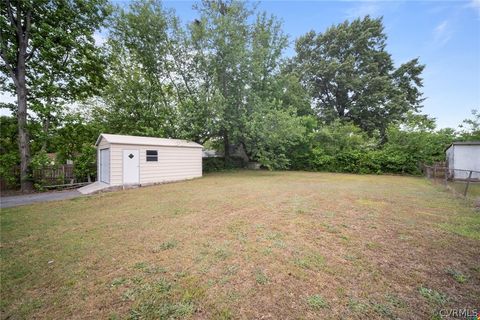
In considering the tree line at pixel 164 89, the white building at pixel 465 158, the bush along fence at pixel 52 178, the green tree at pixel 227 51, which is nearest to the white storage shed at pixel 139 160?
the bush along fence at pixel 52 178

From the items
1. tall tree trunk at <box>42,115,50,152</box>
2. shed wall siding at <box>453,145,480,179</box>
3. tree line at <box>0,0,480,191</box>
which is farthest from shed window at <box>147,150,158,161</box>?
shed wall siding at <box>453,145,480,179</box>

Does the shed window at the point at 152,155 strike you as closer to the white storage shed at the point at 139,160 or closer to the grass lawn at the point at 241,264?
the white storage shed at the point at 139,160

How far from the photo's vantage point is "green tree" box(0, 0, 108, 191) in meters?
8.27

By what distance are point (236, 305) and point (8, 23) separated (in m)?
13.3

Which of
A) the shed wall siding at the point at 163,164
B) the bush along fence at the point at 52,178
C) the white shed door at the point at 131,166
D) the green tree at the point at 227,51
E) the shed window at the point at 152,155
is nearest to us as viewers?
the bush along fence at the point at 52,178

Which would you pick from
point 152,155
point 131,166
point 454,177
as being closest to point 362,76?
point 454,177

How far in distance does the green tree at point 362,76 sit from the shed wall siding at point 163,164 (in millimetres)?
19478

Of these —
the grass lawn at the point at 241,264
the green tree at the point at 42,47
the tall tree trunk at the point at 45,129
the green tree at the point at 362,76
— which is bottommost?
the grass lawn at the point at 241,264

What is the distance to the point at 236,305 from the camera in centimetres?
193

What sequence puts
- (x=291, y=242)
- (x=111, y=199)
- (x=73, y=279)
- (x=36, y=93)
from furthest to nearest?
(x=36, y=93)
(x=111, y=199)
(x=291, y=242)
(x=73, y=279)

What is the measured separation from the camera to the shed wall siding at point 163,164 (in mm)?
8805

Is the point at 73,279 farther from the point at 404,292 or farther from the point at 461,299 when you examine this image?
the point at 461,299

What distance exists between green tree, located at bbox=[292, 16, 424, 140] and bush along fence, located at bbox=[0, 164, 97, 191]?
24.6 meters

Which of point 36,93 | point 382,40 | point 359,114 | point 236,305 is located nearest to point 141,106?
point 36,93
